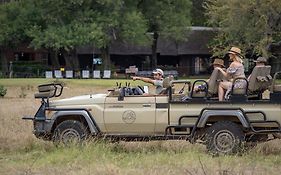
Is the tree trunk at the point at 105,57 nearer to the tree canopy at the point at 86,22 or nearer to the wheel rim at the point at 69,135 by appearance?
the tree canopy at the point at 86,22

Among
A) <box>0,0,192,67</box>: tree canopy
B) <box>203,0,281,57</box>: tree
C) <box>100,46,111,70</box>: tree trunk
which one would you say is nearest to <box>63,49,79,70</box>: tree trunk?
<box>100,46,111,70</box>: tree trunk

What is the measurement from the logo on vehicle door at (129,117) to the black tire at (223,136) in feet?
4.59

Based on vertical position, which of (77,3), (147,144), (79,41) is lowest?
(147,144)

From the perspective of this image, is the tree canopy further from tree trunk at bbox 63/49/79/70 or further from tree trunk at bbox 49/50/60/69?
tree trunk at bbox 49/50/60/69

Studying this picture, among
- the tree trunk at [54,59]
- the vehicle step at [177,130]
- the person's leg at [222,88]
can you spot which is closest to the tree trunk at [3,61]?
the tree trunk at [54,59]

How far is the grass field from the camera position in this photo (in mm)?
8422

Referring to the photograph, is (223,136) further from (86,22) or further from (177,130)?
(86,22)

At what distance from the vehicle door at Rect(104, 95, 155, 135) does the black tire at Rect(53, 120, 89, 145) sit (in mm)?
493

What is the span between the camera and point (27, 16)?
183 ft

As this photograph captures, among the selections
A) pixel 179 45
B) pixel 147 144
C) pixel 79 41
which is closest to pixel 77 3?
pixel 79 41

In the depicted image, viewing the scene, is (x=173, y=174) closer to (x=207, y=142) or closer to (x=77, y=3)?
(x=207, y=142)

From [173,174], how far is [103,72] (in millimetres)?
47209

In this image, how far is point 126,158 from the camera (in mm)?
9844

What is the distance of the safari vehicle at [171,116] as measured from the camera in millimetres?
10312
